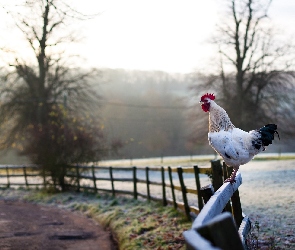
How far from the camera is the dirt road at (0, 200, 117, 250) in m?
10.3

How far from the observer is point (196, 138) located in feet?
128

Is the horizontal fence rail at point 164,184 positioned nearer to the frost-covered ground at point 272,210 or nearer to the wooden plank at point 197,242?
the frost-covered ground at point 272,210

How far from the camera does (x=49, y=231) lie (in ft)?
39.3

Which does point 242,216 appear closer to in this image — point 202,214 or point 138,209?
point 202,214

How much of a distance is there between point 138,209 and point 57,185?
841 centimetres

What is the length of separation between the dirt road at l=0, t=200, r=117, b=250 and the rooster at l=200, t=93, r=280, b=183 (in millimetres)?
3732

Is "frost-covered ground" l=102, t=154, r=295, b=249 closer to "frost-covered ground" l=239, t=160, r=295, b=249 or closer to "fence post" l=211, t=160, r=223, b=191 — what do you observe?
"frost-covered ground" l=239, t=160, r=295, b=249

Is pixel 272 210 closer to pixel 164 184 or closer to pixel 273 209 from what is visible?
pixel 273 209

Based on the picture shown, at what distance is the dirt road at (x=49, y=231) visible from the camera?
10.3 metres

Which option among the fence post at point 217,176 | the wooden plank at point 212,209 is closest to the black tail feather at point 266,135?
the fence post at point 217,176

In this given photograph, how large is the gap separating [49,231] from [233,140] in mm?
6175

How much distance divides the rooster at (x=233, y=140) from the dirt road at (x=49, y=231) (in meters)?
3.73

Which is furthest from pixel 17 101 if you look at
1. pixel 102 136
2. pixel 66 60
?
pixel 102 136

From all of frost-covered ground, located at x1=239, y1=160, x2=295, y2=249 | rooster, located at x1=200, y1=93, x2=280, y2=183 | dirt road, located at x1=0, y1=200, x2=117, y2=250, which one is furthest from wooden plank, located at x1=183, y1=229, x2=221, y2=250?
dirt road, located at x1=0, y1=200, x2=117, y2=250
